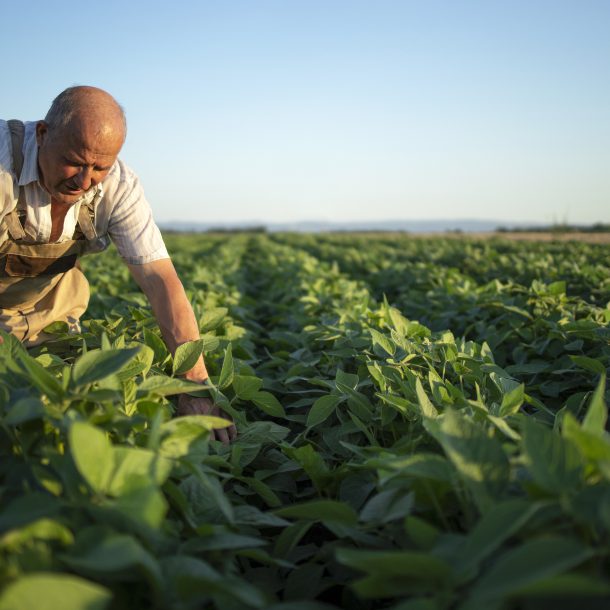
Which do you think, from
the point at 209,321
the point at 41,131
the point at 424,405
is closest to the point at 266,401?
the point at 424,405

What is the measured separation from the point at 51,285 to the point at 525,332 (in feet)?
8.92

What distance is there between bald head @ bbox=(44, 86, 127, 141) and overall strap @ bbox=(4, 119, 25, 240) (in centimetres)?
23

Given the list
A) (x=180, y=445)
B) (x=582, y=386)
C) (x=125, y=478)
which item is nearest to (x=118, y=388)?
(x=180, y=445)

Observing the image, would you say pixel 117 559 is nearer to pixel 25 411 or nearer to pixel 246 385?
pixel 25 411

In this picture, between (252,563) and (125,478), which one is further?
(252,563)

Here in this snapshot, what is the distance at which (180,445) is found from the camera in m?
1.33

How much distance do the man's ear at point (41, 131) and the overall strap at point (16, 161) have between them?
9 cm

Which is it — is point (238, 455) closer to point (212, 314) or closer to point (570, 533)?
point (570, 533)

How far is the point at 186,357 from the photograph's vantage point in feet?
6.32

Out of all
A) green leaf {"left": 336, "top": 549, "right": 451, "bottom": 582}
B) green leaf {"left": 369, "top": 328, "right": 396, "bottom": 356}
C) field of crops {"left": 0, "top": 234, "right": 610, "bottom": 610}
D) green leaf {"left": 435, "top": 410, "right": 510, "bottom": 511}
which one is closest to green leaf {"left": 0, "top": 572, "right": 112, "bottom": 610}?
field of crops {"left": 0, "top": 234, "right": 610, "bottom": 610}

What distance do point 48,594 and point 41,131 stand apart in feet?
6.64

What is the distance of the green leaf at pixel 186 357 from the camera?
1909 millimetres

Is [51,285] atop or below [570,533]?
atop

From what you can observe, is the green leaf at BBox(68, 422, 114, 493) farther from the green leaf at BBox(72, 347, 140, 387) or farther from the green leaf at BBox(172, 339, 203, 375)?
the green leaf at BBox(172, 339, 203, 375)
